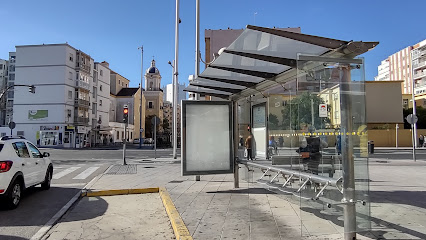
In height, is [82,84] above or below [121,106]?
above

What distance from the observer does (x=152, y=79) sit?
95.7 m

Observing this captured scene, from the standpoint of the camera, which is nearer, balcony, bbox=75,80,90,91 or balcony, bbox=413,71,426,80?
balcony, bbox=75,80,90,91

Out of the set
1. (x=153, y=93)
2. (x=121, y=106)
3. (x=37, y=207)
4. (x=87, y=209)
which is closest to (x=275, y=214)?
(x=87, y=209)

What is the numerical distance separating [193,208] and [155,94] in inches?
3542

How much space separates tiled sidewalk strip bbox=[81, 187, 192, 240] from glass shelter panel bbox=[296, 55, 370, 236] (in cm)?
185

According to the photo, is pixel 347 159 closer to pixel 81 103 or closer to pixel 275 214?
pixel 275 214

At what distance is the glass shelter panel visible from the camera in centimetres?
436

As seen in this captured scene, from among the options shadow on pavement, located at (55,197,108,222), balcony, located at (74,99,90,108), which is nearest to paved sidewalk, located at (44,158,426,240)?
shadow on pavement, located at (55,197,108,222)

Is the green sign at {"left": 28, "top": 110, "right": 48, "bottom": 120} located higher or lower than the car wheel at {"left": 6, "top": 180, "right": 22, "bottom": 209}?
higher

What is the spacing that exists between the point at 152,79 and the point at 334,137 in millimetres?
93458

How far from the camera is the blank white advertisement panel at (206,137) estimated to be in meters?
8.67

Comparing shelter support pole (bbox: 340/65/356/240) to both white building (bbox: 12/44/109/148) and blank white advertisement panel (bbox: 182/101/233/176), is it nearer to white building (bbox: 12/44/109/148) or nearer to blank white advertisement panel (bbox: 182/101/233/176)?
blank white advertisement panel (bbox: 182/101/233/176)

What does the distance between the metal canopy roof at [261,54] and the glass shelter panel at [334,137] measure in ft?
0.90

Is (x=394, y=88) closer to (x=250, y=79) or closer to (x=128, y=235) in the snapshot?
(x=250, y=79)
